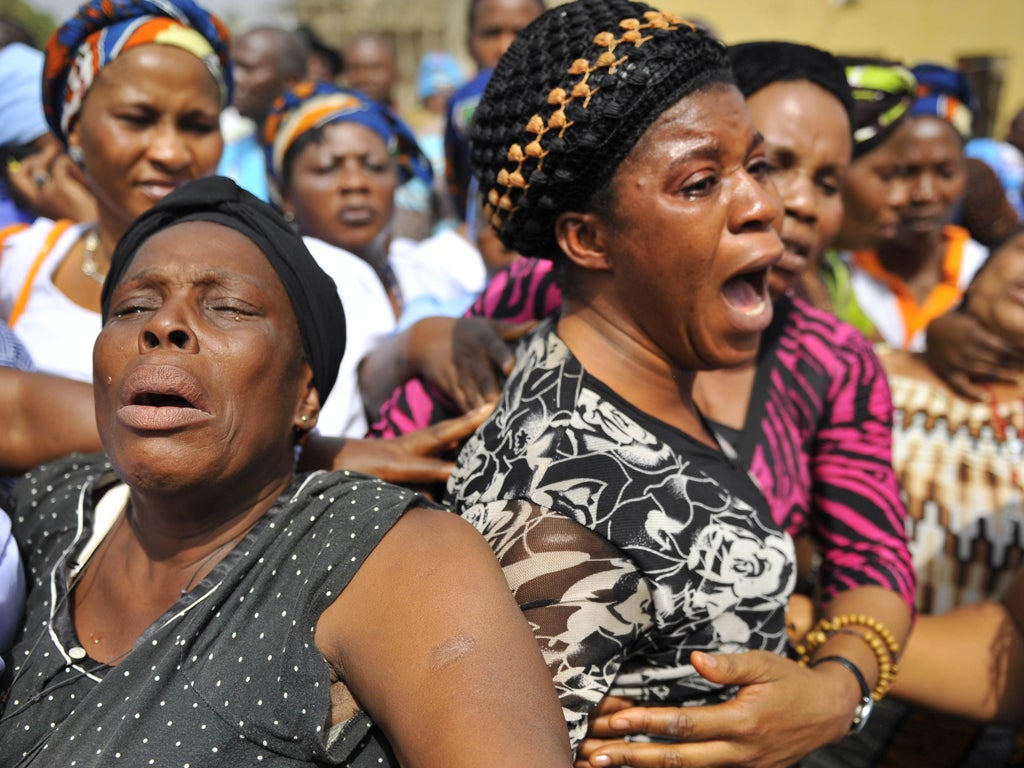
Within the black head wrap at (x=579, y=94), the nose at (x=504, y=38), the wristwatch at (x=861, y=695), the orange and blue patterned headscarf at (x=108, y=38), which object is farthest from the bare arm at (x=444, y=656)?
the nose at (x=504, y=38)

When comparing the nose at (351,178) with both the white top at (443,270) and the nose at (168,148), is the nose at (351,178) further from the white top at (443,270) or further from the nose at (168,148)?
the nose at (168,148)

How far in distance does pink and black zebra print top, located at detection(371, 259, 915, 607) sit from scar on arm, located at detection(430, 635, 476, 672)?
96cm

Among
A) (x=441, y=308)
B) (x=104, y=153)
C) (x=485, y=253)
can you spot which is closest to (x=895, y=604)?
(x=441, y=308)

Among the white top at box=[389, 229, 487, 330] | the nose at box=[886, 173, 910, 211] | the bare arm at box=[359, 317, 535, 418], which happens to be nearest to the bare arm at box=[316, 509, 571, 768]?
the bare arm at box=[359, 317, 535, 418]

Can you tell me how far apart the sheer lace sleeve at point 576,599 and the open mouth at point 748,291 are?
2.04 feet

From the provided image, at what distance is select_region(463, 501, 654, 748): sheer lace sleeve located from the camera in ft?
Result: 5.47

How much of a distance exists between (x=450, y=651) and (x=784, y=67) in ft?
6.23

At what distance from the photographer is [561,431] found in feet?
6.03

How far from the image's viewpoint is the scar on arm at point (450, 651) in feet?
4.81

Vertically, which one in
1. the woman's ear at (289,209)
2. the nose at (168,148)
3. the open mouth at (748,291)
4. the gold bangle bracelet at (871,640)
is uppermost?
the nose at (168,148)

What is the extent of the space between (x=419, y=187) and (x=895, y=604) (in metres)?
4.45

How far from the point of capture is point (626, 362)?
2012mm

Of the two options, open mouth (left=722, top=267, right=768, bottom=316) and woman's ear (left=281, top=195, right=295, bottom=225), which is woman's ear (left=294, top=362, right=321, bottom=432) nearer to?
open mouth (left=722, top=267, right=768, bottom=316)

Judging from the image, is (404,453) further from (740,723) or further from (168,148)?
(168,148)
